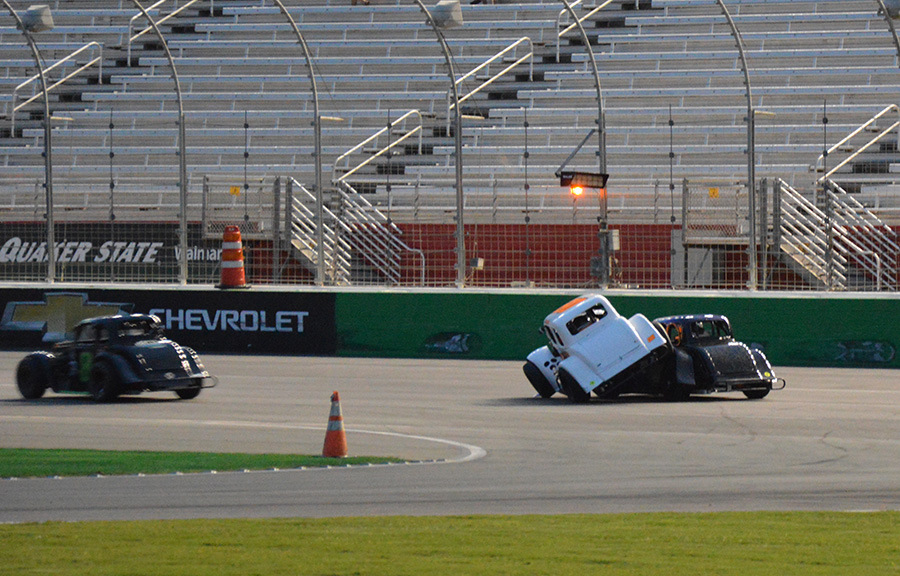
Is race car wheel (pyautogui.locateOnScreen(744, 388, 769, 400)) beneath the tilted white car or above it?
beneath

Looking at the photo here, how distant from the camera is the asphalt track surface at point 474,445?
31.7 feet

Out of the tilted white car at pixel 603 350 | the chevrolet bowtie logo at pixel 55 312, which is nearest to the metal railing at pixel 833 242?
the tilted white car at pixel 603 350

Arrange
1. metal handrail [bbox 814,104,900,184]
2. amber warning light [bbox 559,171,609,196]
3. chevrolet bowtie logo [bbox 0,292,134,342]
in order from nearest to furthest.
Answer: amber warning light [bbox 559,171,609,196] → chevrolet bowtie logo [bbox 0,292,134,342] → metal handrail [bbox 814,104,900,184]

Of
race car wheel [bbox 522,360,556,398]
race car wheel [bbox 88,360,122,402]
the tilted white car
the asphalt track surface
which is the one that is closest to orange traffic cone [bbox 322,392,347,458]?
the asphalt track surface

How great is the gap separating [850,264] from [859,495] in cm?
1282

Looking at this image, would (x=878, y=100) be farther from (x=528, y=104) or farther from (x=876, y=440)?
(x=876, y=440)

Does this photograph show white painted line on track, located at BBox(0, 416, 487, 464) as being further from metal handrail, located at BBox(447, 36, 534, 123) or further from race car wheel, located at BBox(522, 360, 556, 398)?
metal handrail, located at BBox(447, 36, 534, 123)

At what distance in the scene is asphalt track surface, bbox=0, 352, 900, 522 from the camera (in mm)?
9656

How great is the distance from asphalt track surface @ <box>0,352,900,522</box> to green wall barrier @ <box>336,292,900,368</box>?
114cm

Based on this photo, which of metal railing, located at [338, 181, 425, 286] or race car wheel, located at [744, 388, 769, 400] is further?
metal railing, located at [338, 181, 425, 286]

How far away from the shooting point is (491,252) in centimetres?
2317

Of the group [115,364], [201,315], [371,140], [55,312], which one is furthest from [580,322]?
[371,140]

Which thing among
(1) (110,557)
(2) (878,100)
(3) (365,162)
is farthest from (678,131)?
(1) (110,557)

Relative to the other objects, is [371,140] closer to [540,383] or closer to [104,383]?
[540,383]
